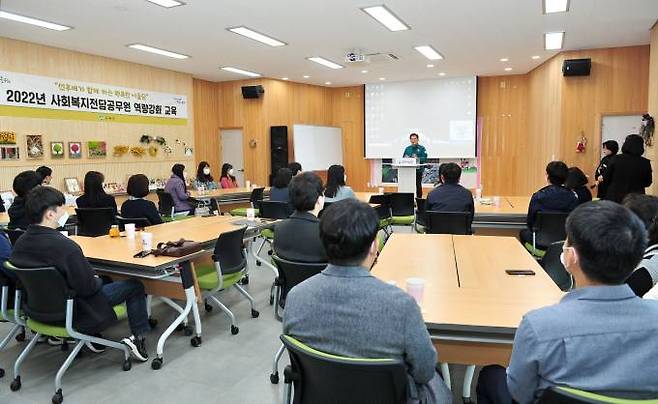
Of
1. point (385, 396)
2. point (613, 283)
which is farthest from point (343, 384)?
point (613, 283)

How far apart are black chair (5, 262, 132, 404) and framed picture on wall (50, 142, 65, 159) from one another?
5.73 meters

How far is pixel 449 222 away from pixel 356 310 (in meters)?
3.57

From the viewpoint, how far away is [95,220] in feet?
18.0

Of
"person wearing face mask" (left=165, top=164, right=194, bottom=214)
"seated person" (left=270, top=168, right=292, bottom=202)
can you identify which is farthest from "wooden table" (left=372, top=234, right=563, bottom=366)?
"person wearing face mask" (left=165, top=164, right=194, bottom=214)

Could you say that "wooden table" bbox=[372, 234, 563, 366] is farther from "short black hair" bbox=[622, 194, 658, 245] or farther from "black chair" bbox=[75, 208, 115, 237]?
"black chair" bbox=[75, 208, 115, 237]

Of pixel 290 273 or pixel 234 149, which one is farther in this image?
pixel 234 149

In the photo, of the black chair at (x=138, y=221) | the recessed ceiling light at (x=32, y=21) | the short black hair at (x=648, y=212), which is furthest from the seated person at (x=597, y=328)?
the recessed ceiling light at (x=32, y=21)

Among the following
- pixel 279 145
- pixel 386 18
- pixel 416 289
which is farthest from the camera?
pixel 279 145

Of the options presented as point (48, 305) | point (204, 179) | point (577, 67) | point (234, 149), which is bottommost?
point (48, 305)

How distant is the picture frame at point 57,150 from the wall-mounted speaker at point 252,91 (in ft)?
15.3

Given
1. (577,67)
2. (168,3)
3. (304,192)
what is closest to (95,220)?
(168,3)

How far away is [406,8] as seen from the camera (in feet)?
20.9

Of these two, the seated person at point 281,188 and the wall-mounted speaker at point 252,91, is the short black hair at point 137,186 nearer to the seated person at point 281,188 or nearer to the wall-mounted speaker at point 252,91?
the seated person at point 281,188

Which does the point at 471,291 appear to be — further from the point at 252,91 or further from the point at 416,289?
the point at 252,91
